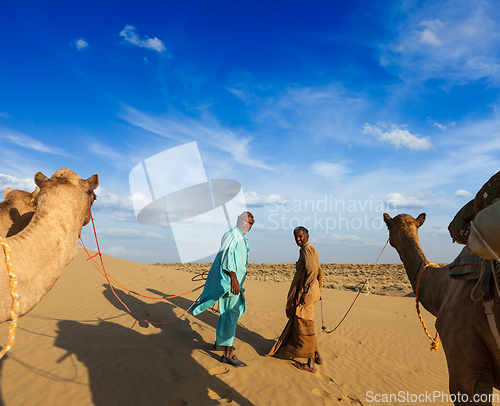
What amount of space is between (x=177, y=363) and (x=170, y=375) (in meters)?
0.43

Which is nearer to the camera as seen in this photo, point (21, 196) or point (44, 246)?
point (44, 246)

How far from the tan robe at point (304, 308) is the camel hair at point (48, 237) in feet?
12.6

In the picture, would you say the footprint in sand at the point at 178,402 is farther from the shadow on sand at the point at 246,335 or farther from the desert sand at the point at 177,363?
the shadow on sand at the point at 246,335

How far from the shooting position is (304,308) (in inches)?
221

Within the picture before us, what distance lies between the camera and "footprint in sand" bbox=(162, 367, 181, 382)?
4809mm

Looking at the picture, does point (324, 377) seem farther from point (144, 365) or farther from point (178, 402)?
point (144, 365)

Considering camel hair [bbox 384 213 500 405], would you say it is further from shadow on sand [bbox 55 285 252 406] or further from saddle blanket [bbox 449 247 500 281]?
shadow on sand [bbox 55 285 252 406]

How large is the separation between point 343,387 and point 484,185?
14.9 ft

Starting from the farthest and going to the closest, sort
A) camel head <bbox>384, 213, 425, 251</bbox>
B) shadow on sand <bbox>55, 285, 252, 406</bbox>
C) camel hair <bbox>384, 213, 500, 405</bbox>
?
camel head <bbox>384, 213, 425, 251</bbox>, shadow on sand <bbox>55, 285, 252, 406</bbox>, camel hair <bbox>384, 213, 500, 405</bbox>

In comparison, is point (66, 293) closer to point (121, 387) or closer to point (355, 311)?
point (121, 387)

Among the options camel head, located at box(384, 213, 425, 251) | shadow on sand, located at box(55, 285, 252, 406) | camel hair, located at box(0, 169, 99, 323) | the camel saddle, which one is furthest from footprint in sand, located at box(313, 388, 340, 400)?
camel hair, located at box(0, 169, 99, 323)

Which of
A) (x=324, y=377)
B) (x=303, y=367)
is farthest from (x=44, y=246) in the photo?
(x=324, y=377)

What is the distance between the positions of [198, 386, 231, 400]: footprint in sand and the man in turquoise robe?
0.80 metres

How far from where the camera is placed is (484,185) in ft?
7.78
